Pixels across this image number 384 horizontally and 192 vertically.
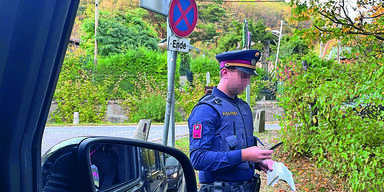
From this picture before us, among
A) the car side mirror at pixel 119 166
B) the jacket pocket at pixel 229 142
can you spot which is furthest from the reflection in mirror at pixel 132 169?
the jacket pocket at pixel 229 142

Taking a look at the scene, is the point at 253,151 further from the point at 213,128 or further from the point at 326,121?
the point at 326,121

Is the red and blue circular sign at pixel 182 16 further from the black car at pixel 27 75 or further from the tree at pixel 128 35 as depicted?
the tree at pixel 128 35

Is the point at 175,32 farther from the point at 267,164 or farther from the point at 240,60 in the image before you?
the point at 267,164

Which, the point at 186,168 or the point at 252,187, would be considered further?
the point at 252,187

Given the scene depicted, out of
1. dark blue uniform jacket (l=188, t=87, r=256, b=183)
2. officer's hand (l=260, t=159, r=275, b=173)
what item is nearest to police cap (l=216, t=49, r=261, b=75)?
dark blue uniform jacket (l=188, t=87, r=256, b=183)

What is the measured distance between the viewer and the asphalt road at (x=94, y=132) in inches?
42.7

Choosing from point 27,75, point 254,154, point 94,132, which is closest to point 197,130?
point 254,154

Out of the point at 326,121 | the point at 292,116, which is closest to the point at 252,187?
the point at 326,121

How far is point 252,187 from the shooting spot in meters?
2.46

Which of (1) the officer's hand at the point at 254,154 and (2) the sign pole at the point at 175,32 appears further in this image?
(2) the sign pole at the point at 175,32

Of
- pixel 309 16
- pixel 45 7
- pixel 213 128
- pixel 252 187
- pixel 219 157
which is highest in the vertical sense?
pixel 309 16

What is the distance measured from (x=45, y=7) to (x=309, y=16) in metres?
4.28

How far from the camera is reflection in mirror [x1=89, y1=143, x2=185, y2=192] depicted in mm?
997

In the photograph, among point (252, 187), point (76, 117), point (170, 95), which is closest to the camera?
point (252, 187)
